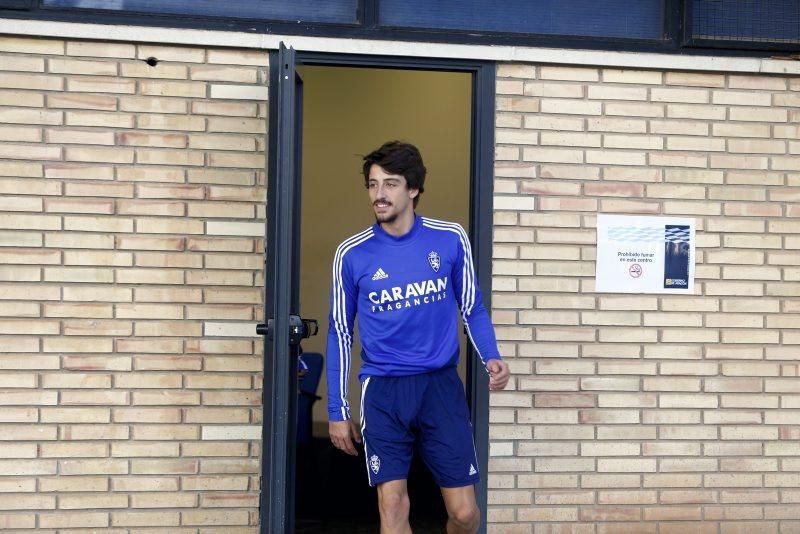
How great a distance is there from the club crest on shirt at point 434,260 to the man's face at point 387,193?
212 mm

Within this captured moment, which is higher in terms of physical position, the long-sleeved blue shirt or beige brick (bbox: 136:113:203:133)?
beige brick (bbox: 136:113:203:133)

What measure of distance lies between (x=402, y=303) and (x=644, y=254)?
170 cm

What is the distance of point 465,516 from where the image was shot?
14.8ft

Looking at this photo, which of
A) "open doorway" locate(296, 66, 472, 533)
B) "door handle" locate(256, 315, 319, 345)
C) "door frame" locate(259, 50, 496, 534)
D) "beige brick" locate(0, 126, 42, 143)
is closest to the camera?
"door handle" locate(256, 315, 319, 345)

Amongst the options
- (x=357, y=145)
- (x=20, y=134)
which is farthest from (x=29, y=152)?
(x=357, y=145)

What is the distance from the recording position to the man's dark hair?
4473mm

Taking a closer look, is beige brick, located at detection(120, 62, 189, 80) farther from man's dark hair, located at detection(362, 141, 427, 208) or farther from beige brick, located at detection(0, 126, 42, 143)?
man's dark hair, located at detection(362, 141, 427, 208)

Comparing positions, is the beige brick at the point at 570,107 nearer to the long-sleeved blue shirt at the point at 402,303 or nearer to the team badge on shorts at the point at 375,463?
the long-sleeved blue shirt at the point at 402,303

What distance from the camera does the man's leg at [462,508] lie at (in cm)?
452

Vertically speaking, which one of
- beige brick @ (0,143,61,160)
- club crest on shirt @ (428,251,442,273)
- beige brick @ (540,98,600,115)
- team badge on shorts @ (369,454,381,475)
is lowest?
team badge on shorts @ (369,454,381,475)

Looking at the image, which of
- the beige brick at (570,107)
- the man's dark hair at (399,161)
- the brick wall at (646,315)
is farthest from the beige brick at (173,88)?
the beige brick at (570,107)

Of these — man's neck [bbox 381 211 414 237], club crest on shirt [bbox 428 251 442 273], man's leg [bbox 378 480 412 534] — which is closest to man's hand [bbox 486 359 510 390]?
club crest on shirt [bbox 428 251 442 273]

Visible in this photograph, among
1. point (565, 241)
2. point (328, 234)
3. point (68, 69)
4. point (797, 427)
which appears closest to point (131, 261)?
point (68, 69)

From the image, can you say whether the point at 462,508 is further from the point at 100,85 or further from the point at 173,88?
the point at 100,85
